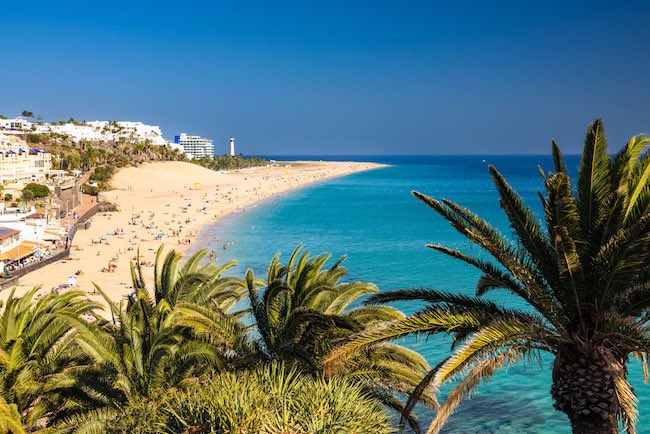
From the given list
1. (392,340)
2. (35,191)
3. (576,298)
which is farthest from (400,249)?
(576,298)

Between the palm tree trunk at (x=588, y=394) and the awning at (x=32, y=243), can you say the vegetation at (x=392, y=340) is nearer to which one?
the palm tree trunk at (x=588, y=394)

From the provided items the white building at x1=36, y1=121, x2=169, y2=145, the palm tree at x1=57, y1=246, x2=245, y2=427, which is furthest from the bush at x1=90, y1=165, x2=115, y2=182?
the palm tree at x1=57, y1=246, x2=245, y2=427

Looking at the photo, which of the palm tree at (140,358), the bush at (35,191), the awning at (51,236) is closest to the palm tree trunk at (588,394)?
the palm tree at (140,358)

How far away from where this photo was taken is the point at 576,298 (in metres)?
7.01

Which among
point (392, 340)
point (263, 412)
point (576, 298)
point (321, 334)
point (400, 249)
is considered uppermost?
point (576, 298)

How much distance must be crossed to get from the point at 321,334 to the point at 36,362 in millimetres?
5119

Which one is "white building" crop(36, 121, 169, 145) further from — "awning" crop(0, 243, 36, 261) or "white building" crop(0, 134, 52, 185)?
"awning" crop(0, 243, 36, 261)

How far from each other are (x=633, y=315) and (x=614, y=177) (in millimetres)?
1837

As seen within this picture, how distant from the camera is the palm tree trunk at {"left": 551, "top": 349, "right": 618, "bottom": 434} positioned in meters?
6.96

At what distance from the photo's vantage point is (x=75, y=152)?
354 ft

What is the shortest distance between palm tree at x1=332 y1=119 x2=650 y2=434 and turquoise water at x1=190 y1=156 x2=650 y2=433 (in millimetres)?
850

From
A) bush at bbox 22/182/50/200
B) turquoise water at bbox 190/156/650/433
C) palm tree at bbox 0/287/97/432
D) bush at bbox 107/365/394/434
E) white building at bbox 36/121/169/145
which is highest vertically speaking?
white building at bbox 36/121/169/145

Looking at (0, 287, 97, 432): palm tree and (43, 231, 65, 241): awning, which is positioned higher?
(0, 287, 97, 432): palm tree

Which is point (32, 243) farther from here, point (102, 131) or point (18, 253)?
point (102, 131)
